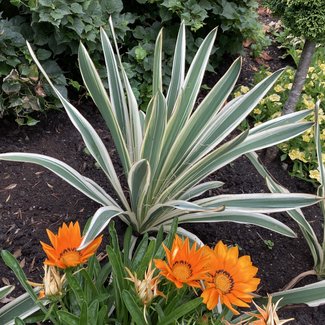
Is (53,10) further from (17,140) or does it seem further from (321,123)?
(321,123)

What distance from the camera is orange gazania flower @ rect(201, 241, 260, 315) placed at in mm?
1146

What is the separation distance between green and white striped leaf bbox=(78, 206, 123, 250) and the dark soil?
436 mm

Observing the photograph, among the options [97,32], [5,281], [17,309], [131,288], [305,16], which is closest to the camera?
[131,288]

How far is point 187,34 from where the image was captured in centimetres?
260

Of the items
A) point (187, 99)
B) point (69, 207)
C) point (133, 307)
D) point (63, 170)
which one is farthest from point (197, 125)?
point (133, 307)

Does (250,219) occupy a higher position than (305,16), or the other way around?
(305,16)

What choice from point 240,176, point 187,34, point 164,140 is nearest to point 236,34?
point 187,34

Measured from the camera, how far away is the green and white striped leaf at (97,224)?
1246 mm

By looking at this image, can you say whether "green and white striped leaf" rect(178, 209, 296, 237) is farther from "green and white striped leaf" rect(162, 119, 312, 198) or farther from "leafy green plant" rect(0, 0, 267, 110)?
"leafy green plant" rect(0, 0, 267, 110)

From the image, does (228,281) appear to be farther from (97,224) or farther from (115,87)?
(115,87)

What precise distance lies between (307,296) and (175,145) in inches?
25.7

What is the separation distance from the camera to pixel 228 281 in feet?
3.85

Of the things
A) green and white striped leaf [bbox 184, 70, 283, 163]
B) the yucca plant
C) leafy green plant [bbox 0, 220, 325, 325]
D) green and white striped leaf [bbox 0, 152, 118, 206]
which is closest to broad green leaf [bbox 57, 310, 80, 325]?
leafy green plant [bbox 0, 220, 325, 325]

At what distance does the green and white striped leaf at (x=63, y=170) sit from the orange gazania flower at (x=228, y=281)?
608mm
